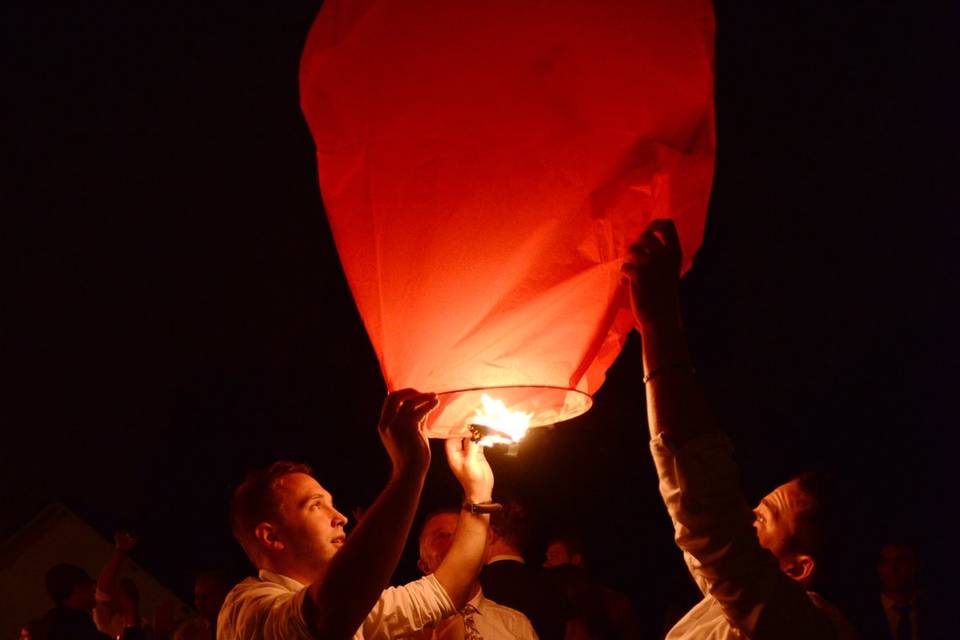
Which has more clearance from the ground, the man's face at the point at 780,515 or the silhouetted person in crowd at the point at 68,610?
the man's face at the point at 780,515

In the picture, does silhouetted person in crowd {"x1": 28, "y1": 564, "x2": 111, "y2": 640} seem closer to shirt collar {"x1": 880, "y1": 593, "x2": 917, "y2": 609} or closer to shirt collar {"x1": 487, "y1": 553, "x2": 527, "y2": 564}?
shirt collar {"x1": 487, "y1": 553, "x2": 527, "y2": 564}

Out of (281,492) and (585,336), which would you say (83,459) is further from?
(585,336)

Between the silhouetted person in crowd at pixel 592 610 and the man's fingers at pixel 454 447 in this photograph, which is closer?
the man's fingers at pixel 454 447

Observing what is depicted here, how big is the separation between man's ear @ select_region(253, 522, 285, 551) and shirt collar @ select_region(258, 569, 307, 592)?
0.07 meters

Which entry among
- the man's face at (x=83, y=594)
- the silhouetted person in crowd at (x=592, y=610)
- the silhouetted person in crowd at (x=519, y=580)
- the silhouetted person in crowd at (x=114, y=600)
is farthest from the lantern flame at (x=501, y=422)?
the silhouetted person in crowd at (x=114, y=600)

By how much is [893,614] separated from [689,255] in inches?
167

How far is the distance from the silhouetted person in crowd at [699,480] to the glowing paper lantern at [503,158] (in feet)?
0.45

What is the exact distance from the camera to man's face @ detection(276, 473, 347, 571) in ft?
7.22

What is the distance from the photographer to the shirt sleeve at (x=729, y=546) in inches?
48.3

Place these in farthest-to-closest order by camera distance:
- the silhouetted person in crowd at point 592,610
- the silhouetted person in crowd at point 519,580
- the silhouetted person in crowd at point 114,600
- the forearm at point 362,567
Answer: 1. the silhouetted person in crowd at point 114,600
2. the silhouetted person in crowd at point 592,610
3. the silhouetted person in crowd at point 519,580
4. the forearm at point 362,567

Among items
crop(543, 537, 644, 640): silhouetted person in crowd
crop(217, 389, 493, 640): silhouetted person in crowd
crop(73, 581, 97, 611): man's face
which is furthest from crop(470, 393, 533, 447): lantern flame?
crop(73, 581, 97, 611): man's face

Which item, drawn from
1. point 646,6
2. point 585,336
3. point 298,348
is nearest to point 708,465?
point 585,336

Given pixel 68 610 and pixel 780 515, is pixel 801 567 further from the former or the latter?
pixel 68 610

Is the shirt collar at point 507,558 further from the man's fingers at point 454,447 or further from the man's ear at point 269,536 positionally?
the man's ear at point 269,536
